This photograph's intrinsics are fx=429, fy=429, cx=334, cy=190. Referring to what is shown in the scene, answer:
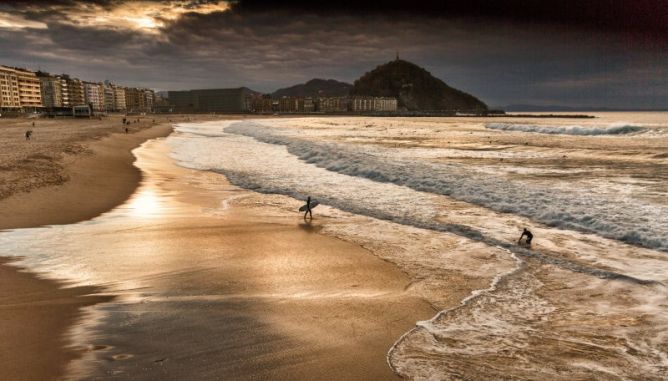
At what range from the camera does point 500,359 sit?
442 cm

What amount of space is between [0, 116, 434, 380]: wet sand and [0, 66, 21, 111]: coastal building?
136200 mm

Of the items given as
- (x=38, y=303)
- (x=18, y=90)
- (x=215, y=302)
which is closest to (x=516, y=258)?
(x=215, y=302)

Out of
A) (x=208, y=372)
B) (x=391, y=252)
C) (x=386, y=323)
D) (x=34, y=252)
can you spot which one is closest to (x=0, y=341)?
(x=208, y=372)

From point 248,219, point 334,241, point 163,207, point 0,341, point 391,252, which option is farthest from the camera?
point 163,207

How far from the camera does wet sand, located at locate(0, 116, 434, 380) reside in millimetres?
4188

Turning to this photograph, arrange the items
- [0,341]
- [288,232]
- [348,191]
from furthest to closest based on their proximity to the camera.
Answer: [348,191]
[288,232]
[0,341]

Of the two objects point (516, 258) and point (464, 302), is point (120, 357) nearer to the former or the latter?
point (464, 302)

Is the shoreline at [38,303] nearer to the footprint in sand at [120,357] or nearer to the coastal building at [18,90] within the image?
the footprint in sand at [120,357]

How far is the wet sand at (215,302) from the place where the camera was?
4188 mm

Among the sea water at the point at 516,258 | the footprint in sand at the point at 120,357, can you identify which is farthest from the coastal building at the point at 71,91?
the footprint in sand at the point at 120,357

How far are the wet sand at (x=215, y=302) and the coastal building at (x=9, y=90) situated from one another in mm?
136200

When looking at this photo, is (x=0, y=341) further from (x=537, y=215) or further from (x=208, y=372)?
(x=537, y=215)

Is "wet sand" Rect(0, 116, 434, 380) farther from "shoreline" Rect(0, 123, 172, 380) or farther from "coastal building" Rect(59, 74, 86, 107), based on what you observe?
"coastal building" Rect(59, 74, 86, 107)

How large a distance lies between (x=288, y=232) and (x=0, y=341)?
5671mm
